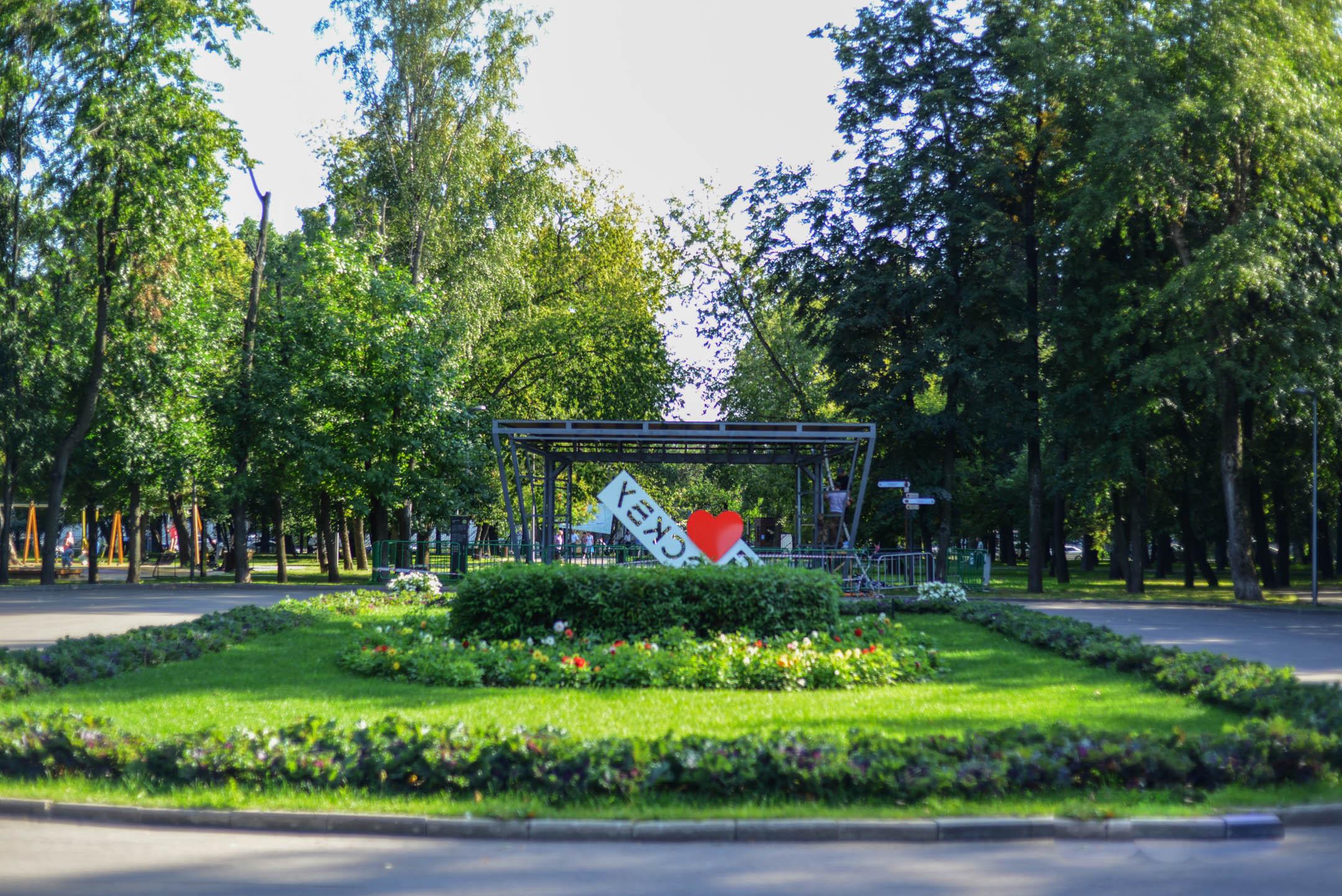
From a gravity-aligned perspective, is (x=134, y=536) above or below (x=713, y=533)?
below

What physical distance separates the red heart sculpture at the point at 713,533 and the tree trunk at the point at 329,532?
70.5ft

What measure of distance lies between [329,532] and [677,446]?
16902 mm

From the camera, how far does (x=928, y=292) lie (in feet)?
113

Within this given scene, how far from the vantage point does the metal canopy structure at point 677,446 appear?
23.4 meters

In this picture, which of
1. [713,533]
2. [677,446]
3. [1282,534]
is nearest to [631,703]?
[713,533]

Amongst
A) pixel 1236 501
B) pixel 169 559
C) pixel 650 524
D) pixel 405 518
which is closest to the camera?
pixel 650 524

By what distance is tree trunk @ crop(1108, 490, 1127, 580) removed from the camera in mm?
44684

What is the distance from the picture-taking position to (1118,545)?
5119 cm

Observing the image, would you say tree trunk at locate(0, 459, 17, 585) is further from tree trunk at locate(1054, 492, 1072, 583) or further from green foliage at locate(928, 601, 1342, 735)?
tree trunk at locate(1054, 492, 1072, 583)

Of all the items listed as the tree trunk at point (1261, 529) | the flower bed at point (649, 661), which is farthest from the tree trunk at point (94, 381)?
the tree trunk at point (1261, 529)

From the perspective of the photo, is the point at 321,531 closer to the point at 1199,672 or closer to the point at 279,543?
the point at 279,543

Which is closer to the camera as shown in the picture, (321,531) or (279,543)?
(279,543)

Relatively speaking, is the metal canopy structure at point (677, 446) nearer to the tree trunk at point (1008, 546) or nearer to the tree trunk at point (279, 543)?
the tree trunk at point (279, 543)

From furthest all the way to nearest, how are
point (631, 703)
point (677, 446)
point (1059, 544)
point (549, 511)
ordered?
point (1059, 544)
point (677, 446)
point (549, 511)
point (631, 703)
